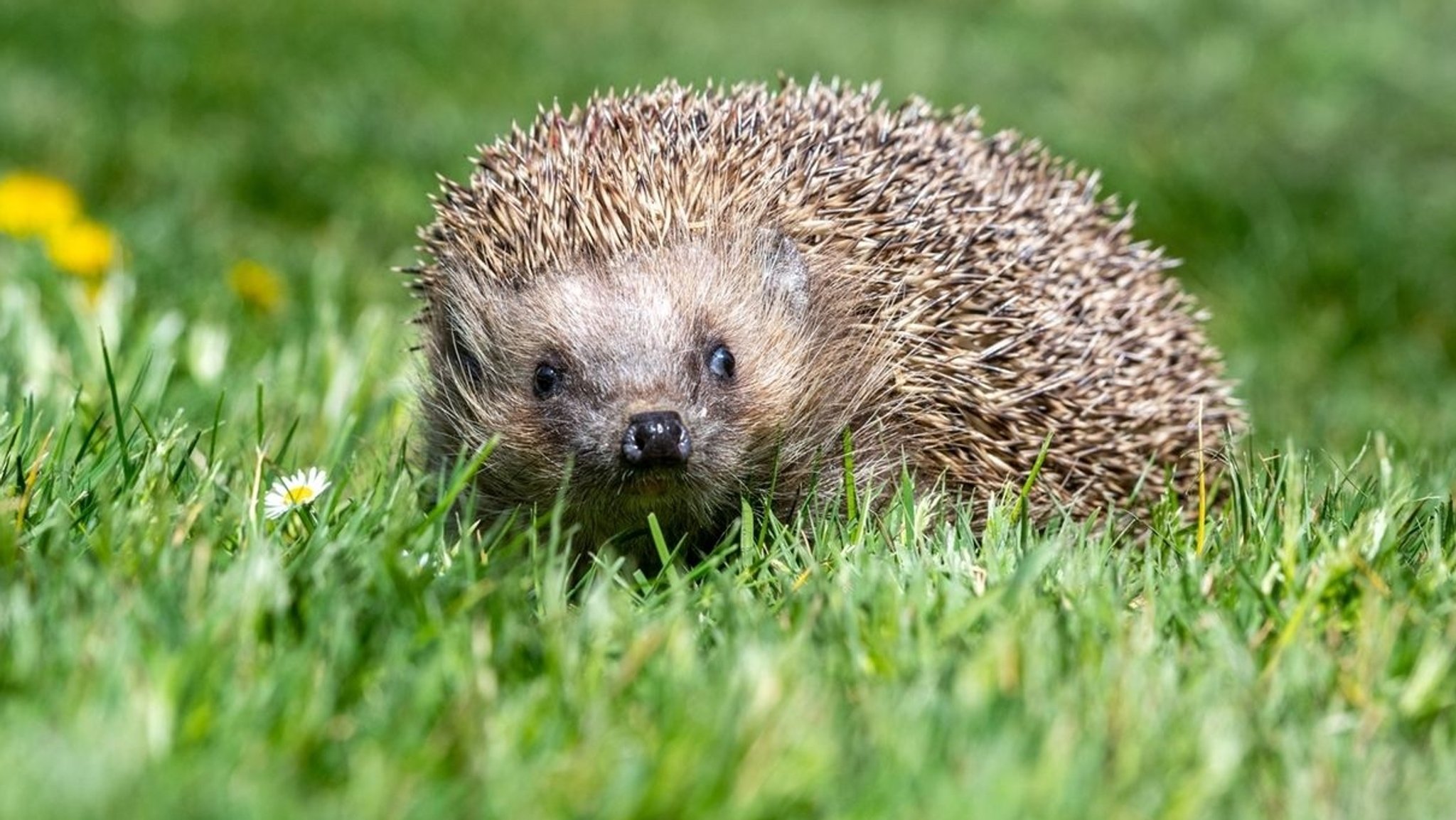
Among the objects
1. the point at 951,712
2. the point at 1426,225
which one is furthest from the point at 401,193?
the point at 951,712

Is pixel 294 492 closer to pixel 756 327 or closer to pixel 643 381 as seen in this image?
pixel 643 381

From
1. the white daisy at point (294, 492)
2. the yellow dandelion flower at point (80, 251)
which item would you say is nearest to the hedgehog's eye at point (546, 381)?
the white daisy at point (294, 492)

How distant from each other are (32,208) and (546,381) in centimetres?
285

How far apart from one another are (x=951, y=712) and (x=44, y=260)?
3913 mm

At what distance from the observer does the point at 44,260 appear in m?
5.31

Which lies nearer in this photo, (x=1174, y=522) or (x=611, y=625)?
(x=611, y=625)

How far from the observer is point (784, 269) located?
12.4 ft

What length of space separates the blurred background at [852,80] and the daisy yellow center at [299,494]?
3.66 ft

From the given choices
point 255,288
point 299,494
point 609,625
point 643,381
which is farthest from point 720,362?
point 255,288

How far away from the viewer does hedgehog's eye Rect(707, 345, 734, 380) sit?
3.67 meters

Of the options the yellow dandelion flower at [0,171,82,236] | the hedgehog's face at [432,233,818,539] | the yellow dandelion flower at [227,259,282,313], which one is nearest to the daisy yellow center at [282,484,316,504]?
the hedgehog's face at [432,233,818,539]

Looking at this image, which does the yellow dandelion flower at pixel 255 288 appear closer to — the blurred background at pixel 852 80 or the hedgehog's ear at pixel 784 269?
the blurred background at pixel 852 80

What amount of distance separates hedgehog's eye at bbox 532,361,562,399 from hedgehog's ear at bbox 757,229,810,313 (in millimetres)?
497

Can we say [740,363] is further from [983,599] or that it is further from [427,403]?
[983,599]
